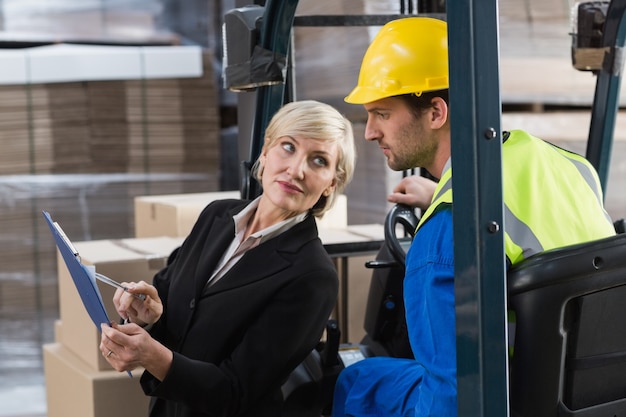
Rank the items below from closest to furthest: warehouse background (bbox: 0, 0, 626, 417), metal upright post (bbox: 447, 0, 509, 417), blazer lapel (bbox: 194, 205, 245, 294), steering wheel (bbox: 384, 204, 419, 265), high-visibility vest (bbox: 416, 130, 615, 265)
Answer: metal upright post (bbox: 447, 0, 509, 417) < high-visibility vest (bbox: 416, 130, 615, 265) < blazer lapel (bbox: 194, 205, 245, 294) < steering wheel (bbox: 384, 204, 419, 265) < warehouse background (bbox: 0, 0, 626, 417)

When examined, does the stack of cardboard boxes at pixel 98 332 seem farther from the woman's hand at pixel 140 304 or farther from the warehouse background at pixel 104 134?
the warehouse background at pixel 104 134

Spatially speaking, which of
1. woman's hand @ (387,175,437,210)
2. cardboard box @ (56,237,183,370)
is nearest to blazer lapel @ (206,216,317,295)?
woman's hand @ (387,175,437,210)

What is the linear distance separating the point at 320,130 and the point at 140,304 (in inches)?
27.3

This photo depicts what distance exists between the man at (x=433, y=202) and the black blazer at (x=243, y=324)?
0.22m

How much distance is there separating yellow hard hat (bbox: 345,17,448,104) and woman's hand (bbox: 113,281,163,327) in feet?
2.67

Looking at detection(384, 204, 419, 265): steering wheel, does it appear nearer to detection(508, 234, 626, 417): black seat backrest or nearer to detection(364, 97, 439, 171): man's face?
detection(364, 97, 439, 171): man's face

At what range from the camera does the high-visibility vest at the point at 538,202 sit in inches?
76.6

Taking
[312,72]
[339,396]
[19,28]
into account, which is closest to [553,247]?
[339,396]

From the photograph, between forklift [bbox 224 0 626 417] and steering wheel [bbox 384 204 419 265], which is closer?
forklift [bbox 224 0 626 417]

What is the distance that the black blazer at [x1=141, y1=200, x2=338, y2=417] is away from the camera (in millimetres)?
2471

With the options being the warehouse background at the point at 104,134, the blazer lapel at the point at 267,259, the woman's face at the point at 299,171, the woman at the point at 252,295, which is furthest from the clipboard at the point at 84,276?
the warehouse background at the point at 104,134

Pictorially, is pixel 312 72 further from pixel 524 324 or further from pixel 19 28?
pixel 524 324

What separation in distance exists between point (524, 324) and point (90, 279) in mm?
929

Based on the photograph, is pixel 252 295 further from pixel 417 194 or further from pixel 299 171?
pixel 417 194
